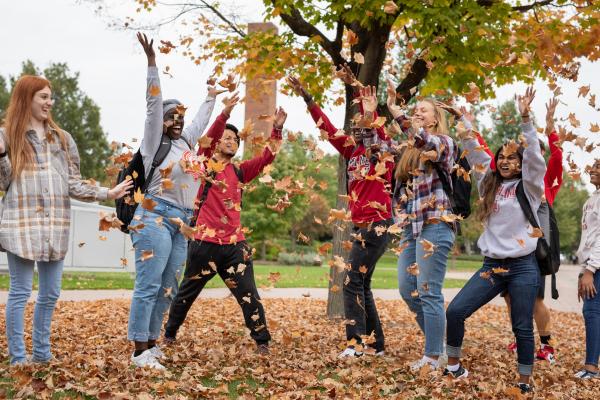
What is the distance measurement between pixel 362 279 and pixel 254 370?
1.27 meters

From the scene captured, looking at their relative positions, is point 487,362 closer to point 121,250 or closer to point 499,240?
point 499,240

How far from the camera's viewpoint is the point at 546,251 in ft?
15.2

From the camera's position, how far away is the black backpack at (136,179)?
4680 millimetres

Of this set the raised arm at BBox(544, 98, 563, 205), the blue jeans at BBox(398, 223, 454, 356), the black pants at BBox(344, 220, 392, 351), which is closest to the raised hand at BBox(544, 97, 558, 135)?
the raised arm at BBox(544, 98, 563, 205)

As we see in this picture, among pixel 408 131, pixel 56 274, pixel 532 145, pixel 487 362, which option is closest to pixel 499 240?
pixel 532 145

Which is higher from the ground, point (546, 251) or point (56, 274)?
point (546, 251)

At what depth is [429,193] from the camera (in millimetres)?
5023

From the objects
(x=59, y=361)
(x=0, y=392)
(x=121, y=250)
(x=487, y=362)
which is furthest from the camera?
(x=121, y=250)

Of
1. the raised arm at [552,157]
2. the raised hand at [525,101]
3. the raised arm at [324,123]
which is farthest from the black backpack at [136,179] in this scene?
the raised arm at [552,157]

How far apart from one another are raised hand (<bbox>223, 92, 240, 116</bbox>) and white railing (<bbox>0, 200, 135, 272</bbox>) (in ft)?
37.0

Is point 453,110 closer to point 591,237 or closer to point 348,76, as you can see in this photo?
point 348,76

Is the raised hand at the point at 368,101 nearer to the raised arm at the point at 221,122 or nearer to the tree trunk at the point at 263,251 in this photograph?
the raised arm at the point at 221,122

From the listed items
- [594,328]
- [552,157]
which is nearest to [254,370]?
[552,157]

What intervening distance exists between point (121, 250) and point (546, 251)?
13650mm
